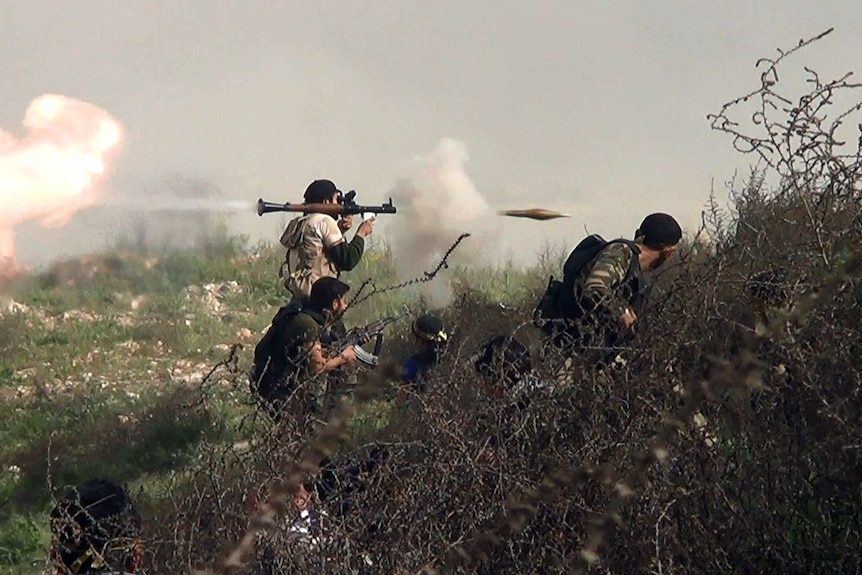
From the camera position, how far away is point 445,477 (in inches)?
129

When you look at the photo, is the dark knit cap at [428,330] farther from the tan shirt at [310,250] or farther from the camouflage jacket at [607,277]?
the tan shirt at [310,250]

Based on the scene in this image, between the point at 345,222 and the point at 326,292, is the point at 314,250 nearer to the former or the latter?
the point at 345,222

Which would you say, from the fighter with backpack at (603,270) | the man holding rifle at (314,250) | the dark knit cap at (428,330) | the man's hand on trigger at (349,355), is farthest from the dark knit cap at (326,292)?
the fighter with backpack at (603,270)

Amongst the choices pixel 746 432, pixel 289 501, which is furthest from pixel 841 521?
pixel 289 501

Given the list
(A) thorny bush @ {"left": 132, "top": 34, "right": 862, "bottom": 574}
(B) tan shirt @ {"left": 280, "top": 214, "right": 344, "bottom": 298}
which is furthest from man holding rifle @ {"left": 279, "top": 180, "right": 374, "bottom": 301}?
(A) thorny bush @ {"left": 132, "top": 34, "right": 862, "bottom": 574}

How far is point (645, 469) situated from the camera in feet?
9.52

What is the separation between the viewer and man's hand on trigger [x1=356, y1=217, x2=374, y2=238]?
719 cm

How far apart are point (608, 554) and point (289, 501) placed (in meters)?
0.82

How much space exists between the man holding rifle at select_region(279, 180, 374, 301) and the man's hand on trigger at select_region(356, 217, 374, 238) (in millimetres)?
65

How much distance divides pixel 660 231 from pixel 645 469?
2727 millimetres

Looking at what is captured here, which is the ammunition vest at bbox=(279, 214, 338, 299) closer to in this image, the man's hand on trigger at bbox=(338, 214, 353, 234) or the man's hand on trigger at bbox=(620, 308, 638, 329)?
the man's hand on trigger at bbox=(338, 214, 353, 234)

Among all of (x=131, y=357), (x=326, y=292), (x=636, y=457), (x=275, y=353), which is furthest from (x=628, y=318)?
(x=131, y=357)

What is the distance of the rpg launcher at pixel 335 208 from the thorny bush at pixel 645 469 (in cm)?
353

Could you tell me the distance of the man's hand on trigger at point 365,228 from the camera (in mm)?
7195
